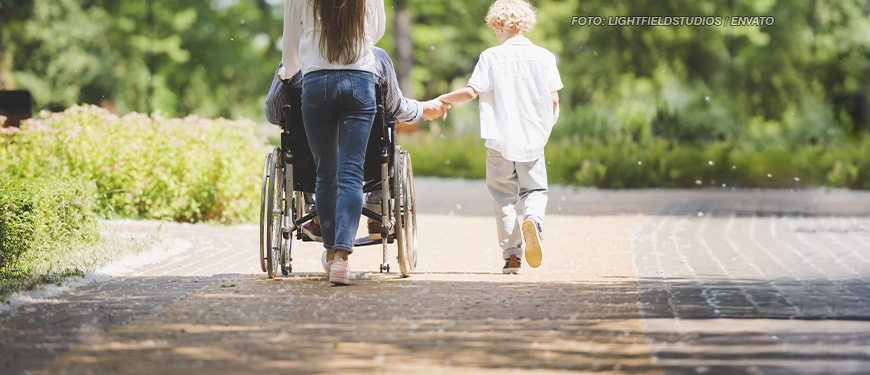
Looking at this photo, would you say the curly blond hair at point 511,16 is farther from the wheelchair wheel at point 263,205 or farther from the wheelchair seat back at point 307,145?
the wheelchair wheel at point 263,205

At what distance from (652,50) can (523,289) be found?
19645mm

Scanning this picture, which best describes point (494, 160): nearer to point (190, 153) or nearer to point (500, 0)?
point (500, 0)

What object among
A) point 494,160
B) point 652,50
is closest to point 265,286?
point 494,160

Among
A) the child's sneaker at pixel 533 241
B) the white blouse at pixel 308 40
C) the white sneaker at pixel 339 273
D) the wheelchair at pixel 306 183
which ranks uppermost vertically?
the white blouse at pixel 308 40

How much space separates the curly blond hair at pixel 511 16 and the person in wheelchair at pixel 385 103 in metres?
0.75

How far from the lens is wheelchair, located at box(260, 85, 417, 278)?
5.92 meters

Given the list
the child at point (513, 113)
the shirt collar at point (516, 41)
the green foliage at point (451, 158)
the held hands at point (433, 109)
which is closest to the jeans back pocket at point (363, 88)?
the held hands at point (433, 109)

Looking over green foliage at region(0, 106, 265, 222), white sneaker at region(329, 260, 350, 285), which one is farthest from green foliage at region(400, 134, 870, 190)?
white sneaker at region(329, 260, 350, 285)

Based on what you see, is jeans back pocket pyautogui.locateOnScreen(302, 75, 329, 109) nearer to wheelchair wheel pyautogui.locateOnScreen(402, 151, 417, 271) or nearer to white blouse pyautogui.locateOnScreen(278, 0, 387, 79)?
white blouse pyautogui.locateOnScreen(278, 0, 387, 79)

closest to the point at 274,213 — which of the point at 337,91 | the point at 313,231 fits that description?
the point at 313,231

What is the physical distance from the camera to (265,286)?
5766 mm

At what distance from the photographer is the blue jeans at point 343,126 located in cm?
570

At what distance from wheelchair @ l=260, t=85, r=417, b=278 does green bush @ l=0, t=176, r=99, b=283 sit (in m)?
1.32

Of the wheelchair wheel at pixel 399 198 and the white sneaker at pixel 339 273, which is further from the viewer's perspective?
the wheelchair wheel at pixel 399 198
